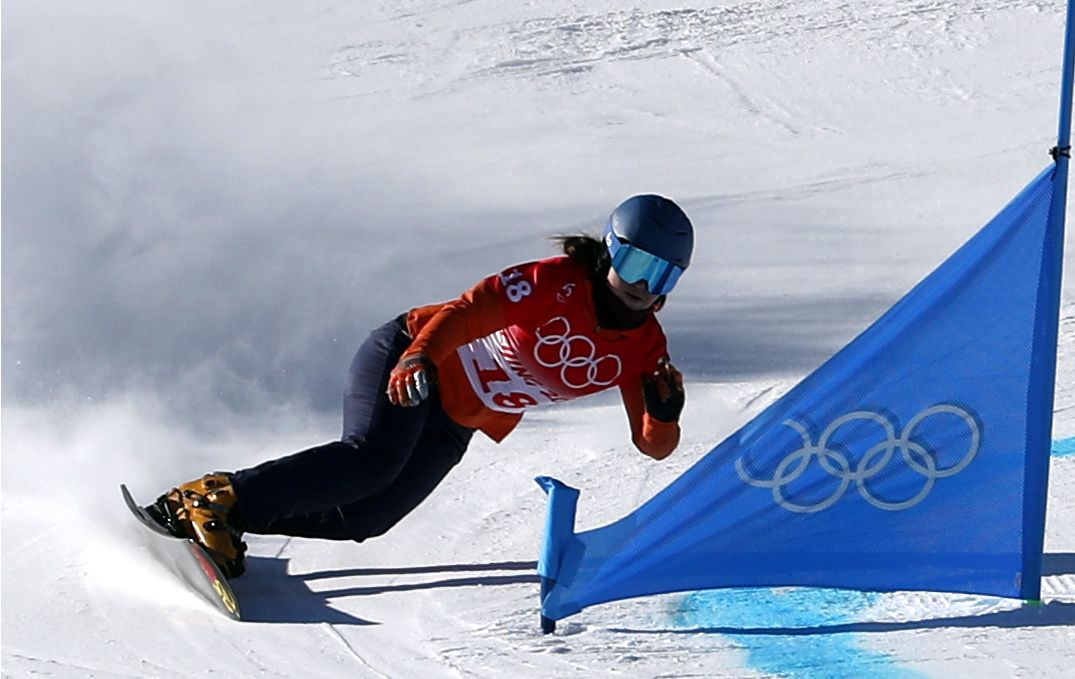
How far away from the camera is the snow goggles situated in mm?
4121

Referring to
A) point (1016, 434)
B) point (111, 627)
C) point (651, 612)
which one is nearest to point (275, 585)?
point (111, 627)

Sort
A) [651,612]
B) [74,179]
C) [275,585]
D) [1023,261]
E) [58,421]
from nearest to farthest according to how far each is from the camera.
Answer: [1023,261]
[651,612]
[275,585]
[58,421]
[74,179]

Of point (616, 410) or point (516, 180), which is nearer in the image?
point (616, 410)

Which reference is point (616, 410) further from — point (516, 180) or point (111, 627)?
point (516, 180)

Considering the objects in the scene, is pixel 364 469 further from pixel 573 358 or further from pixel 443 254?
pixel 443 254

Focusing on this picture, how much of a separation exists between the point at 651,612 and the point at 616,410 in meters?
2.04

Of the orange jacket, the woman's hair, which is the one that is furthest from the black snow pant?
the woman's hair

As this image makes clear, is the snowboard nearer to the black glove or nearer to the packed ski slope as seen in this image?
the packed ski slope

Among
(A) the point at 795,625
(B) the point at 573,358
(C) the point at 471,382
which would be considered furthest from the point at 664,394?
(A) the point at 795,625

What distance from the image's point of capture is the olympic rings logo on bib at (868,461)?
3861 millimetres

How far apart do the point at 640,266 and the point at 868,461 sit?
0.73 m

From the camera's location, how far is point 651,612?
4137mm

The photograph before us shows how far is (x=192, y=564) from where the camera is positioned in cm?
425

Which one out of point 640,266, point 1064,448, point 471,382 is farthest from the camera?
point 1064,448
